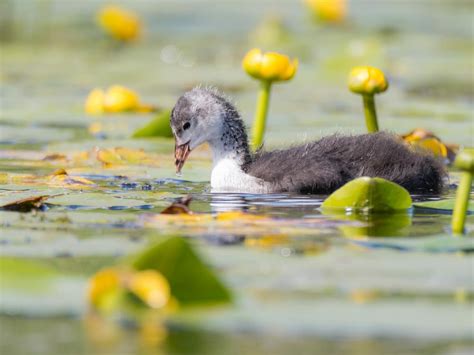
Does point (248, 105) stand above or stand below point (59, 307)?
above

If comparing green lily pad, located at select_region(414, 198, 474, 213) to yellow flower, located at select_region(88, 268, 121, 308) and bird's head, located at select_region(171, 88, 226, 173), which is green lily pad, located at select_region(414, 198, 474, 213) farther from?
yellow flower, located at select_region(88, 268, 121, 308)

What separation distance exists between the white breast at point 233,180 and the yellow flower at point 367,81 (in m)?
0.83

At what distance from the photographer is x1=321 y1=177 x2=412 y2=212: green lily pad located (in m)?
5.20

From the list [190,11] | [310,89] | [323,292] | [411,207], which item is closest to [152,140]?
[411,207]

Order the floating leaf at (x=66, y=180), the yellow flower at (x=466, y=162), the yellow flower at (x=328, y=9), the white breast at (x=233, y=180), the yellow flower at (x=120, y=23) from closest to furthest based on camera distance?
the yellow flower at (x=466, y=162) < the floating leaf at (x=66, y=180) < the white breast at (x=233, y=180) < the yellow flower at (x=120, y=23) < the yellow flower at (x=328, y=9)

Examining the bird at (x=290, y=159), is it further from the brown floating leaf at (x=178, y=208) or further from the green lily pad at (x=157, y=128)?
the green lily pad at (x=157, y=128)

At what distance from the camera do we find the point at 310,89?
37.8 feet

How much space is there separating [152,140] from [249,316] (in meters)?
4.77

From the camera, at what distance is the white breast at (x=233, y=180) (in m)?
6.16

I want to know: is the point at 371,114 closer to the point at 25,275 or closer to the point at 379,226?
the point at 379,226

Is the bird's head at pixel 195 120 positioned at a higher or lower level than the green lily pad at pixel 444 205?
higher

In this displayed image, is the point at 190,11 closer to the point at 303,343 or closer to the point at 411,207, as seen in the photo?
the point at 411,207

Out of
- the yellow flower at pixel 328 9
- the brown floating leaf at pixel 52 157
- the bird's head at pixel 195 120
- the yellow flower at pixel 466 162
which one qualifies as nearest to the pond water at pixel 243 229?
the brown floating leaf at pixel 52 157

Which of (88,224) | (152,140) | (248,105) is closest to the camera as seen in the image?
(88,224)
